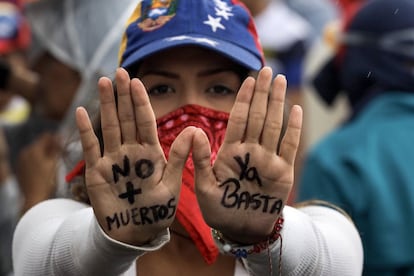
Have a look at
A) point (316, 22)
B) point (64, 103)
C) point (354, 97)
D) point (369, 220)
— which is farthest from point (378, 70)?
point (316, 22)

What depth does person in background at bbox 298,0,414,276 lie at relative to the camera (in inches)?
143

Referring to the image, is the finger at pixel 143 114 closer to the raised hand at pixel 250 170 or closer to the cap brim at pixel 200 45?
the raised hand at pixel 250 170

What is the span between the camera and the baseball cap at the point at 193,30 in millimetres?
2580

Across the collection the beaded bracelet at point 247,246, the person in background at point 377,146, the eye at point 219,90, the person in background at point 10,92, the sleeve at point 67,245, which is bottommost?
the person in background at point 10,92

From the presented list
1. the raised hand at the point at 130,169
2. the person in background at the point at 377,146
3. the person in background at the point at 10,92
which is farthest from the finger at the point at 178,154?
the person in background at the point at 10,92

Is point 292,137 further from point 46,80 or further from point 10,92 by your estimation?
point 10,92

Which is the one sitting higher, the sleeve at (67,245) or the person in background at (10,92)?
the sleeve at (67,245)

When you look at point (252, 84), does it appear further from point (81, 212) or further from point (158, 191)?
point (81, 212)

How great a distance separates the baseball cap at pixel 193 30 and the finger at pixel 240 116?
399 mm

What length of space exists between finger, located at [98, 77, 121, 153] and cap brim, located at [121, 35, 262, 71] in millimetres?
454

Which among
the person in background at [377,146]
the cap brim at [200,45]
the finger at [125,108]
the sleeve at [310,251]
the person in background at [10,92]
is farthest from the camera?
the person in background at [10,92]

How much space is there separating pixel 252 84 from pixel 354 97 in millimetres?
2523

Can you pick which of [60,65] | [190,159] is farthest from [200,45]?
[60,65]

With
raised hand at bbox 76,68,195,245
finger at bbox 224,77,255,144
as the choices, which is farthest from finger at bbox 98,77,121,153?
finger at bbox 224,77,255,144
